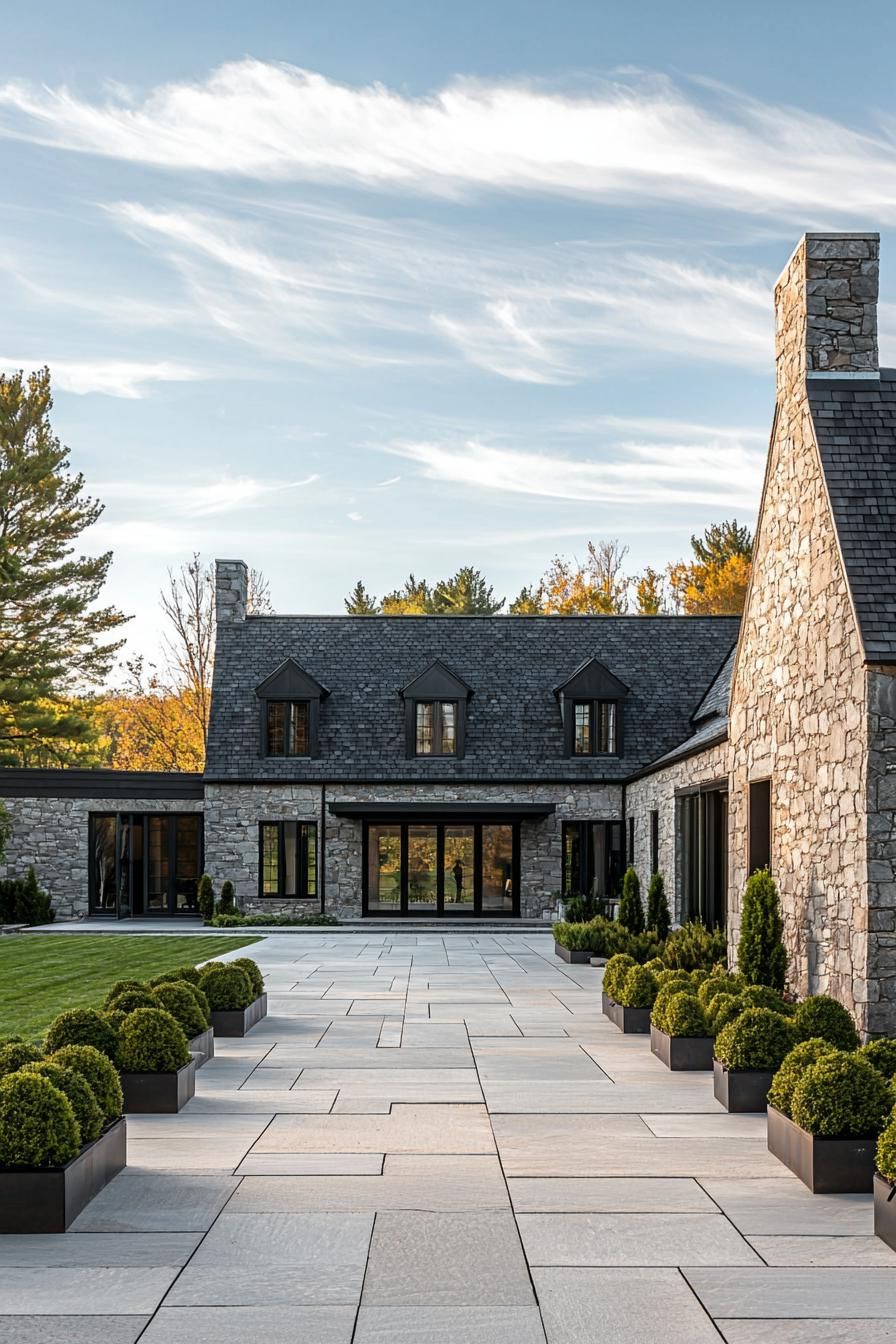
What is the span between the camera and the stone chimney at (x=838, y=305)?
1148 cm

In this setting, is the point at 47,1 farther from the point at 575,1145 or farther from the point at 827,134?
the point at 575,1145

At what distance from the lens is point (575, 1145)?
682cm

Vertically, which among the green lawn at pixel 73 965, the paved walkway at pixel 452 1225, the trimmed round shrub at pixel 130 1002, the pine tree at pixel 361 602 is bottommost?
the green lawn at pixel 73 965

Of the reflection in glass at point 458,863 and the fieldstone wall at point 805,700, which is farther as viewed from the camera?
the reflection in glass at point 458,863

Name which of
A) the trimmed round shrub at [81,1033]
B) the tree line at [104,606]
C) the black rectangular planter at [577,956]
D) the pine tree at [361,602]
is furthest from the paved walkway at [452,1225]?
the pine tree at [361,602]

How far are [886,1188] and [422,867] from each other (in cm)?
2303

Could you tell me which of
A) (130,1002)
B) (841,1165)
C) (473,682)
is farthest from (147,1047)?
(473,682)

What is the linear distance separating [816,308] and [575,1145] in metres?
8.11

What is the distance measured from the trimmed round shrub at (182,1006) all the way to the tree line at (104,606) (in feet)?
68.2

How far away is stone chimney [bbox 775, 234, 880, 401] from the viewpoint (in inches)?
452

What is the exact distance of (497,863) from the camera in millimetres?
27938

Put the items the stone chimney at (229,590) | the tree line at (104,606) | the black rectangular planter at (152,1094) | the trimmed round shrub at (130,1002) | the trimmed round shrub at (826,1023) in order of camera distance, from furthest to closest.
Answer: the tree line at (104,606), the stone chimney at (229,590), the trimmed round shrub at (130,1002), the trimmed round shrub at (826,1023), the black rectangular planter at (152,1094)

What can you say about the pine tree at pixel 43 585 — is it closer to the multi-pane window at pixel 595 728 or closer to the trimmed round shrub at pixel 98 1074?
the multi-pane window at pixel 595 728

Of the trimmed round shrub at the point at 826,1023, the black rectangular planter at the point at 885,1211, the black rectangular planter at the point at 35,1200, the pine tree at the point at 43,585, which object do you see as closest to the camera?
the black rectangular planter at the point at 885,1211
